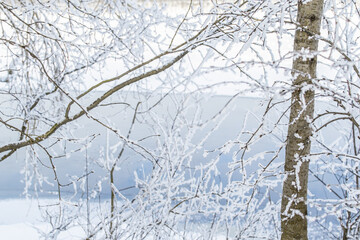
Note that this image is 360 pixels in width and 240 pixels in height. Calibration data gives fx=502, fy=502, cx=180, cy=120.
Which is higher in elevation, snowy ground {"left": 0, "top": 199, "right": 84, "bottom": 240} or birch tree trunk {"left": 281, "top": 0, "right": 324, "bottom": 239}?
birch tree trunk {"left": 281, "top": 0, "right": 324, "bottom": 239}

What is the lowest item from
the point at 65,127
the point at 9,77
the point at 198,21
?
the point at 65,127

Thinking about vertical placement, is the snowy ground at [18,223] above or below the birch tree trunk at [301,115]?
below

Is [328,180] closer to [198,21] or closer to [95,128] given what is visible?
[95,128]

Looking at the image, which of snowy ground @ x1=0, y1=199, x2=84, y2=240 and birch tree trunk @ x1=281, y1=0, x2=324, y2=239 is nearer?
birch tree trunk @ x1=281, y1=0, x2=324, y2=239

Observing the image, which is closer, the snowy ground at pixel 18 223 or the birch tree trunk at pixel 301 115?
the birch tree trunk at pixel 301 115

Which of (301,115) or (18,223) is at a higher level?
(301,115)

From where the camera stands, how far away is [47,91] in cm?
340

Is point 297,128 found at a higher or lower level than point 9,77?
lower

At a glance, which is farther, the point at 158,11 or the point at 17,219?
the point at 17,219

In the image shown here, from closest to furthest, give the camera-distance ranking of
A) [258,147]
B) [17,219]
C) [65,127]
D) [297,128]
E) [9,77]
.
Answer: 1. [297,128]
2. [9,77]
3. [65,127]
4. [17,219]
5. [258,147]

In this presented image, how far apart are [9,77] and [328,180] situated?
280 inches

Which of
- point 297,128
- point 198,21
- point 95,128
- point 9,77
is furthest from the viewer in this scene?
point 95,128

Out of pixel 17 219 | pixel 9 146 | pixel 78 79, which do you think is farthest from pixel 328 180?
pixel 9 146

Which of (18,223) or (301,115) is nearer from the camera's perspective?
(301,115)
